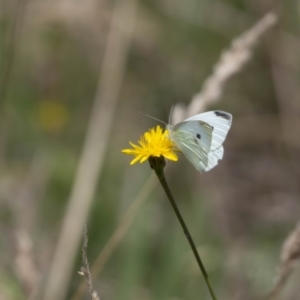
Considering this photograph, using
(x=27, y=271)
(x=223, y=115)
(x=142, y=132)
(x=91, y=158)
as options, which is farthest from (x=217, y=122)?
(x=142, y=132)

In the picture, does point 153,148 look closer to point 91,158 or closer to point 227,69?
point 227,69

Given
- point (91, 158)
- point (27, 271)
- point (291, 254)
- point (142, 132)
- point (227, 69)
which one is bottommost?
point (291, 254)

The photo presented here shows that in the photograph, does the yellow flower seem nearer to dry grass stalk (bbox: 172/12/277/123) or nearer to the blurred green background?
dry grass stalk (bbox: 172/12/277/123)

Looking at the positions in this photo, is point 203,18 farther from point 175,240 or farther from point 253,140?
point 175,240

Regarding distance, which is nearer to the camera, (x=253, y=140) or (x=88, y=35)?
(x=253, y=140)

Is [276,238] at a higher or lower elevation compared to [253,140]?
lower

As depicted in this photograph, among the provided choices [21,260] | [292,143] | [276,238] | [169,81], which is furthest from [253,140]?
[21,260]

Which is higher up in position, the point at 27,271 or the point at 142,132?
the point at 142,132

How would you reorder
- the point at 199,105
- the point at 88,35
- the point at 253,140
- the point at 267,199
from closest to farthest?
the point at 199,105 < the point at 267,199 < the point at 253,140 < the point at 88,35
